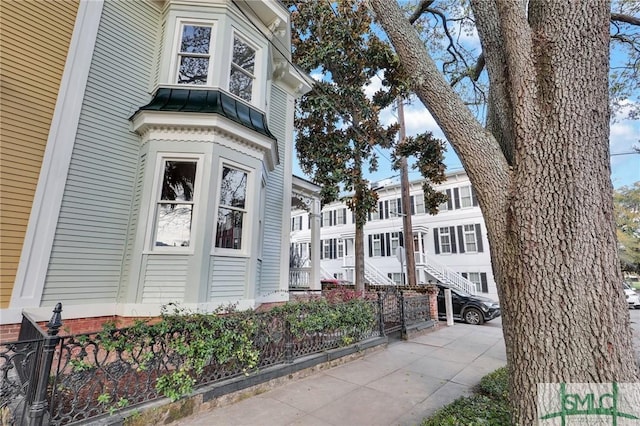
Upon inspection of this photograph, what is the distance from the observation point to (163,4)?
688 centimetres

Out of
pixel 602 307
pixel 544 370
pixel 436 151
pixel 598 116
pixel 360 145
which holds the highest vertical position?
pixel 360 145

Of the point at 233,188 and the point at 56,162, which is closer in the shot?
the point at 56,162

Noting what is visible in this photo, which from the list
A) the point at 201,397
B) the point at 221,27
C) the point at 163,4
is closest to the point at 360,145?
the point at 221,27

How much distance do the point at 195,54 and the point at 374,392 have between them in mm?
7457

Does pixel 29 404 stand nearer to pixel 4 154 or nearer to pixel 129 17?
pixel 4 154

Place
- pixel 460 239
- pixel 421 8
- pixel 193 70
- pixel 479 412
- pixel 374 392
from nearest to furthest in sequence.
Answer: pixel 479 412, pixel 374 392, pixel 421 8, pixel 193 70, pixel 460 239

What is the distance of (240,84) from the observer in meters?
7.12

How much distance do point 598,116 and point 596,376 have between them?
2150mm

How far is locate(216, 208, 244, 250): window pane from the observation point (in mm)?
5973

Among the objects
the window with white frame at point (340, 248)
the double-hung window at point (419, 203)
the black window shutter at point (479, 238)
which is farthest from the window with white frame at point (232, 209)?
the window with white frame at point (340, 248)

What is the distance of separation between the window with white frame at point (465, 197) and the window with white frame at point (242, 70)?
1794 centimetres

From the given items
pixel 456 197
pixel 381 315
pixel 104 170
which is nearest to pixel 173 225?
Result: pixel 104 170

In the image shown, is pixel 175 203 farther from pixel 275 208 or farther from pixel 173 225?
pixel 275 208

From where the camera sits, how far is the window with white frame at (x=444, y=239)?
69.3 ft
